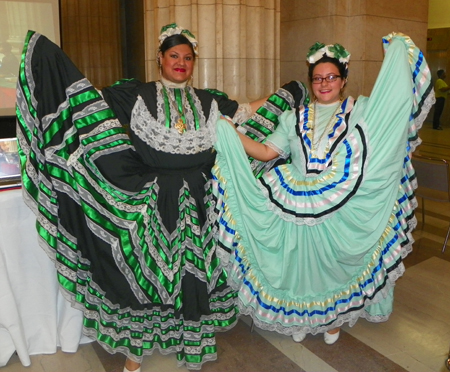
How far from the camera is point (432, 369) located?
2.16m

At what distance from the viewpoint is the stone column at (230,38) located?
3.61m

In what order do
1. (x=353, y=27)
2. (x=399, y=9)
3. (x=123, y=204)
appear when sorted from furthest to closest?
(x=399, y=9) < (x=353, y=27) < (x=123, y=204)

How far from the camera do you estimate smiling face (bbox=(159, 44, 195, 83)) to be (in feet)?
6.93

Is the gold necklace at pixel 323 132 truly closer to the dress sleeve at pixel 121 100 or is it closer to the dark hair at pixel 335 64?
the dark hair at pixel 335 64

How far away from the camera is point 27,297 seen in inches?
86.6

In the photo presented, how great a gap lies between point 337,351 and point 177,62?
155cm

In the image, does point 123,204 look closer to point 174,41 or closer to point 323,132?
point 174,41

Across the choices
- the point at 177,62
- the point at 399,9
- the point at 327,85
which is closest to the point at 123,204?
→ the point at 177,62

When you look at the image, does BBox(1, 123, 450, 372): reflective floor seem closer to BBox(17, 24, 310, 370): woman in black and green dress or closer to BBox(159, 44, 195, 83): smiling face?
BBox(17, 24, 310, 370): woman in black and green dress

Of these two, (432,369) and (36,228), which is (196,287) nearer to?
(36,228)

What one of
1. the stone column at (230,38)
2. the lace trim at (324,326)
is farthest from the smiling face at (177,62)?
the stone column at (230,38)

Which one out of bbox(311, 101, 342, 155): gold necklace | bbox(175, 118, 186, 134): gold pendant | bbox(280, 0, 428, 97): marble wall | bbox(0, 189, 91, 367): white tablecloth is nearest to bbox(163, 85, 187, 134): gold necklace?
bbox(175, 118, 186, 134): gold pendant

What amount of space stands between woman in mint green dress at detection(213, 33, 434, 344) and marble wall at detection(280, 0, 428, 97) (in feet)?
9.14

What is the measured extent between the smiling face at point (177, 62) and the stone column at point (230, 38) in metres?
1.57
